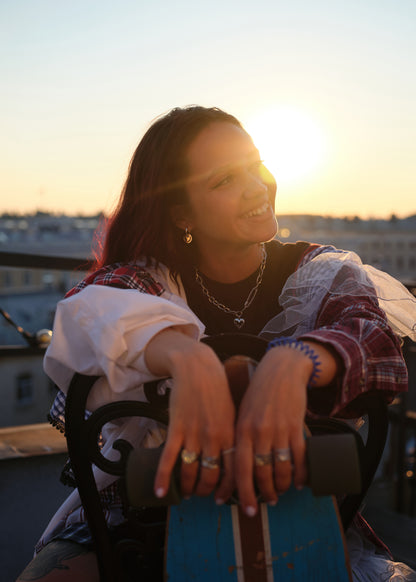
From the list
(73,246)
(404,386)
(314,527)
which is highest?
(404,386)

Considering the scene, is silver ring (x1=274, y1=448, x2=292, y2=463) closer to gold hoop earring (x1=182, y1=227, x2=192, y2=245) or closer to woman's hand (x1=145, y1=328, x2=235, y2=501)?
woman's hand (x1=145, y1=328, x2=235, y2=501)

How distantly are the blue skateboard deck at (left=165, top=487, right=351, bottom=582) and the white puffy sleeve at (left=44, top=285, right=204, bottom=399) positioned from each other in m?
0.23

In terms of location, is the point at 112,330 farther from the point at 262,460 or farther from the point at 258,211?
the point at 258,211

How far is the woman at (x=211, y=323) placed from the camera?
69 cm


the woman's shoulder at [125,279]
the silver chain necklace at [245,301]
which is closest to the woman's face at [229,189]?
the silver chain necklace at [245,301]

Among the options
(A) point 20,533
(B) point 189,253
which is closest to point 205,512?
(B) point 189,253

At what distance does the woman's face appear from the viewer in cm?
130

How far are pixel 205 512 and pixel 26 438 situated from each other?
2.24 metres

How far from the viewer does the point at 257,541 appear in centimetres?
80

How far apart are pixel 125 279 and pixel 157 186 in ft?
1.32

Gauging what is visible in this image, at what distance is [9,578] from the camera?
168 cm

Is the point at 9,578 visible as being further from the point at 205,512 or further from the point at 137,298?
the point at 137,298

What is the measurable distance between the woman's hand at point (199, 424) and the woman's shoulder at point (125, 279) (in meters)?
0.39

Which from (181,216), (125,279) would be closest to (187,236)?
(181,216)
